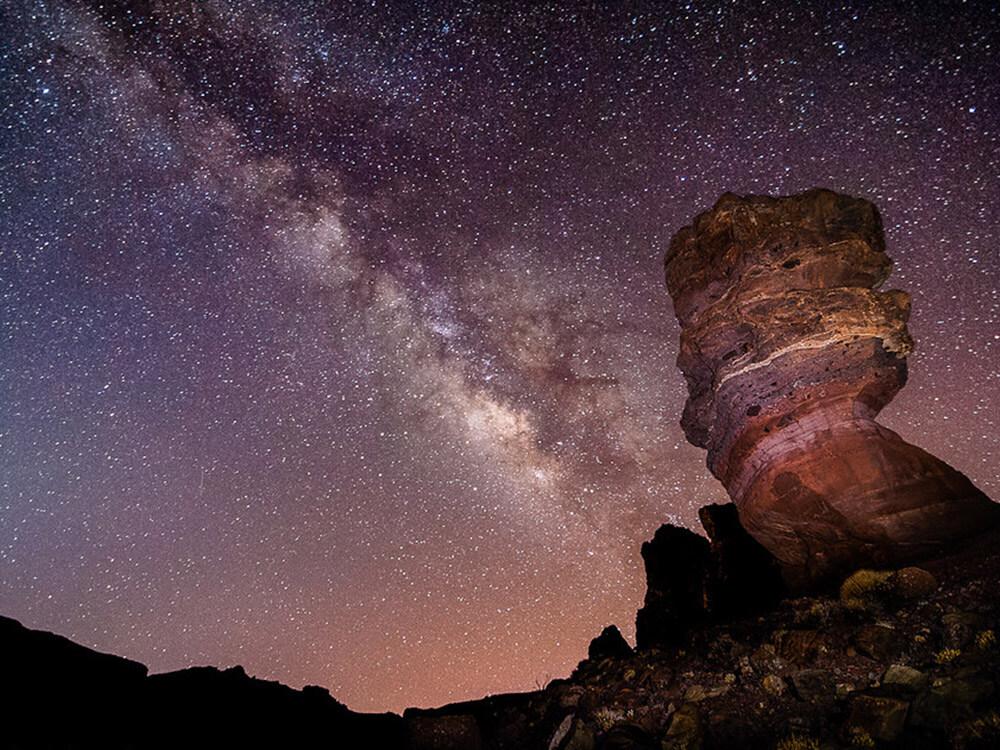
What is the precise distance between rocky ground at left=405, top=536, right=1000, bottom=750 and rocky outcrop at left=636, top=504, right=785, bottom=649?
793cm

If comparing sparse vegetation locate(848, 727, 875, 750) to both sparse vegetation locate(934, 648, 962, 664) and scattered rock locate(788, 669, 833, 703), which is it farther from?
sparse vegetation locate(934, 648, 962, 664)

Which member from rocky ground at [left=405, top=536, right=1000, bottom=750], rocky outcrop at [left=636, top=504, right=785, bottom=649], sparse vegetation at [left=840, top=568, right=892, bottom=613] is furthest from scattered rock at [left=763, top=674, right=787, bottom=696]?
rocky outcrop at [left=636, top=504, right=785, bottom=649]

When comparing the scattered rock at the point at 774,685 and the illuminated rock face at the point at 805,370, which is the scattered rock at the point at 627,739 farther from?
the illuminated rock face at the point at 805,370

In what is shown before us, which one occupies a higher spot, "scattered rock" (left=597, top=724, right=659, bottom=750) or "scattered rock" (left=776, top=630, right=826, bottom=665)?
"scattered rock" (left=776, top=630, right=826, bottom=665)

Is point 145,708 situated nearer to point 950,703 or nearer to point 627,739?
point 627,739

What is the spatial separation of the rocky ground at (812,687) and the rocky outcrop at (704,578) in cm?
793

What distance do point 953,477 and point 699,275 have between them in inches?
370

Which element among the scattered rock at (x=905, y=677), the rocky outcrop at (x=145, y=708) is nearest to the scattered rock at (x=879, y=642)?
the scattered rock at (x=905, y=677)


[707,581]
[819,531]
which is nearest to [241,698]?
[819,531]

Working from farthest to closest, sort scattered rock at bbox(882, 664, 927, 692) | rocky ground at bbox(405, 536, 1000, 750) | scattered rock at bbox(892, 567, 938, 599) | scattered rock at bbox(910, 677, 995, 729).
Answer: scattered rock at bbox(892, 567, 938, 599) < scattered rock at bbox(882, 664, 927, 692) < rocky ground at bbox(405, 536, 1000, 750) < scattered rock at bbox(910, 677, 995, 729)

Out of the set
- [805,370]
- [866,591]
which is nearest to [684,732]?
[866,591]

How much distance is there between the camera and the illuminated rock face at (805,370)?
520 inches

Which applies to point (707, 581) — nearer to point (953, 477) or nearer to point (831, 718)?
point (953, 477)

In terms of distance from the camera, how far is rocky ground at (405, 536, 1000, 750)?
536 cm
